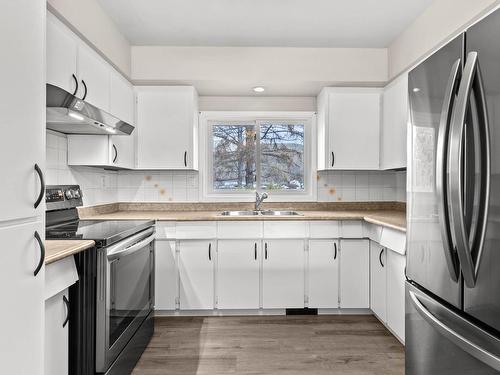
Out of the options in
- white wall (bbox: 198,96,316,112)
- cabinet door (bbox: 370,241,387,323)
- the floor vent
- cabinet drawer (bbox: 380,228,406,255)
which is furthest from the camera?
white wall (bbox: 198,96,316,112)

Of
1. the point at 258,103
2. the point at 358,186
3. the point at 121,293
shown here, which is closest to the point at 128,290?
the point at 121,293

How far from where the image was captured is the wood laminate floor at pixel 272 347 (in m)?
2.14

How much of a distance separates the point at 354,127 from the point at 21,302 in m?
2.87

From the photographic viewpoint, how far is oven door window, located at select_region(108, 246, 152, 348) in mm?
1808

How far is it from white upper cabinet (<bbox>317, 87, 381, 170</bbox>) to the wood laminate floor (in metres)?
1.40

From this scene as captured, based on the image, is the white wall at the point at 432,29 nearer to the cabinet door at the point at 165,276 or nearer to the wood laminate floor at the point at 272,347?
the wood laminate floor at the point at 272,347

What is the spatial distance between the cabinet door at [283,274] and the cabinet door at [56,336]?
172cm

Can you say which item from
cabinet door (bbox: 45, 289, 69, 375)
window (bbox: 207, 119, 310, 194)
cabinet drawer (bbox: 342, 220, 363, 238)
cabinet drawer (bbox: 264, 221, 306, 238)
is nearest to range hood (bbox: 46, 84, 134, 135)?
cabinet door (bbox: 45, 289, 69, 375)

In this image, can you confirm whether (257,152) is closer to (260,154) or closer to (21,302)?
(260,154)

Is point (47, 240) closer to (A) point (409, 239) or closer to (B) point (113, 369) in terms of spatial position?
(B) point (113, 369)

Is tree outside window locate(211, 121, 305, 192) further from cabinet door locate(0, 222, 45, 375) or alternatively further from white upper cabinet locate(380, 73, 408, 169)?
cabinet door locate(0, 222, 45, 375)

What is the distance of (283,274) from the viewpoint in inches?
117

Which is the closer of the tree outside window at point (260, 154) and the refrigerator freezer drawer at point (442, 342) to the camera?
the refrigerator freezer drawer at point (442, 342)

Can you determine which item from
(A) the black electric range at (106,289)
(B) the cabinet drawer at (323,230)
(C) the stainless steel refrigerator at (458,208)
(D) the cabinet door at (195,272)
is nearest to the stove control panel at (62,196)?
(A) the black electric range at (106,289)
